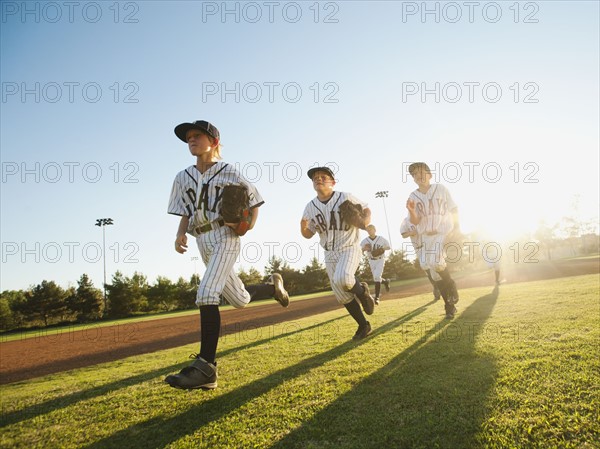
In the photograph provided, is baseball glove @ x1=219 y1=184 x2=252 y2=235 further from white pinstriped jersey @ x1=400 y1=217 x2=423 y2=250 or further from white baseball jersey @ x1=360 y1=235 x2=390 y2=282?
white baseball jersey @ x1=360 y1=235 x2=390 y2=282

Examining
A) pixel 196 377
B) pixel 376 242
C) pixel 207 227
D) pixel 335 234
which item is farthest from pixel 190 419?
pixel 376 242

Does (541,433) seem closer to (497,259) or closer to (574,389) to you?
(574,389)

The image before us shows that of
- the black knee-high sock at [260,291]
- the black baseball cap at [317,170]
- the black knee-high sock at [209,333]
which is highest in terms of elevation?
the black baseball cap at [317,170]

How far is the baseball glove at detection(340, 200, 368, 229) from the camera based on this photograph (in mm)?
5080

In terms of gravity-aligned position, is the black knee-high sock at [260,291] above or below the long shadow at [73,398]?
above

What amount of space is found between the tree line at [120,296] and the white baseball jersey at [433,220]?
122ft

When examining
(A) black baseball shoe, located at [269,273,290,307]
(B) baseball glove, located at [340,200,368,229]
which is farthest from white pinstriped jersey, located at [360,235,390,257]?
(A) black baseball shoe, located at [269,273,290,307]

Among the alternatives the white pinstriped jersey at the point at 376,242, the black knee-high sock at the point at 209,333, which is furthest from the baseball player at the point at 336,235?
the white pinstriped jersey at the point at 376,242

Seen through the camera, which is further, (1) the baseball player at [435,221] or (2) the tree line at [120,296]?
(2) the tree line at [120,296]

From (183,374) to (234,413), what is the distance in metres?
0.52

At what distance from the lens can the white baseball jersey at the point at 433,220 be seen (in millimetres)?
6246

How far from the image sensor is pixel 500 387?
247 centimetres

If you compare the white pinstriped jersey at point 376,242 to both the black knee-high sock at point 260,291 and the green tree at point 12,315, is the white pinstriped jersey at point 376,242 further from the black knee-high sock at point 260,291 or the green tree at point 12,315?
the green tree at point 12,315

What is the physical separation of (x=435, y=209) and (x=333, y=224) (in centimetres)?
230
